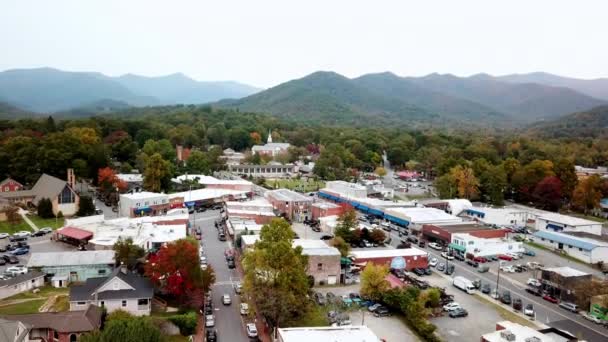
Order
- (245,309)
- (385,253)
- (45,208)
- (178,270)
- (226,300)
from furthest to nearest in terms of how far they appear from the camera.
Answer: (45,208) < (385,253) < (226,300) < (245,309) < (178,270)

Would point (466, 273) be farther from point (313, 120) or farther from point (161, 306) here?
point (313, 120)

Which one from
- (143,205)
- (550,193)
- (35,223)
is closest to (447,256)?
(550,193)

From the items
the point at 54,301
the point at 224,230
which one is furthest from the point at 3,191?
the point at 54,301

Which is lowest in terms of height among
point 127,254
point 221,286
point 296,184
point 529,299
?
point 529,299

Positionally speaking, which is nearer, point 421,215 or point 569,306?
point 569,306

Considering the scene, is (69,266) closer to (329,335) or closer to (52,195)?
(329,335)

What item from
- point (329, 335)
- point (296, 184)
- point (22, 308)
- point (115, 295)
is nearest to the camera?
point (329, 335)

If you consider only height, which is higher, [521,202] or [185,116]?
[185,116]

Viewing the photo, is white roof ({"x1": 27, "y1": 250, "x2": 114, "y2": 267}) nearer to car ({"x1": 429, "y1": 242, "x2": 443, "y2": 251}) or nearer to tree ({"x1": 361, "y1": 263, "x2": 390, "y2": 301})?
tree ({"x1": 361, "y1": 263, "x2": 390, "y2": 301})
